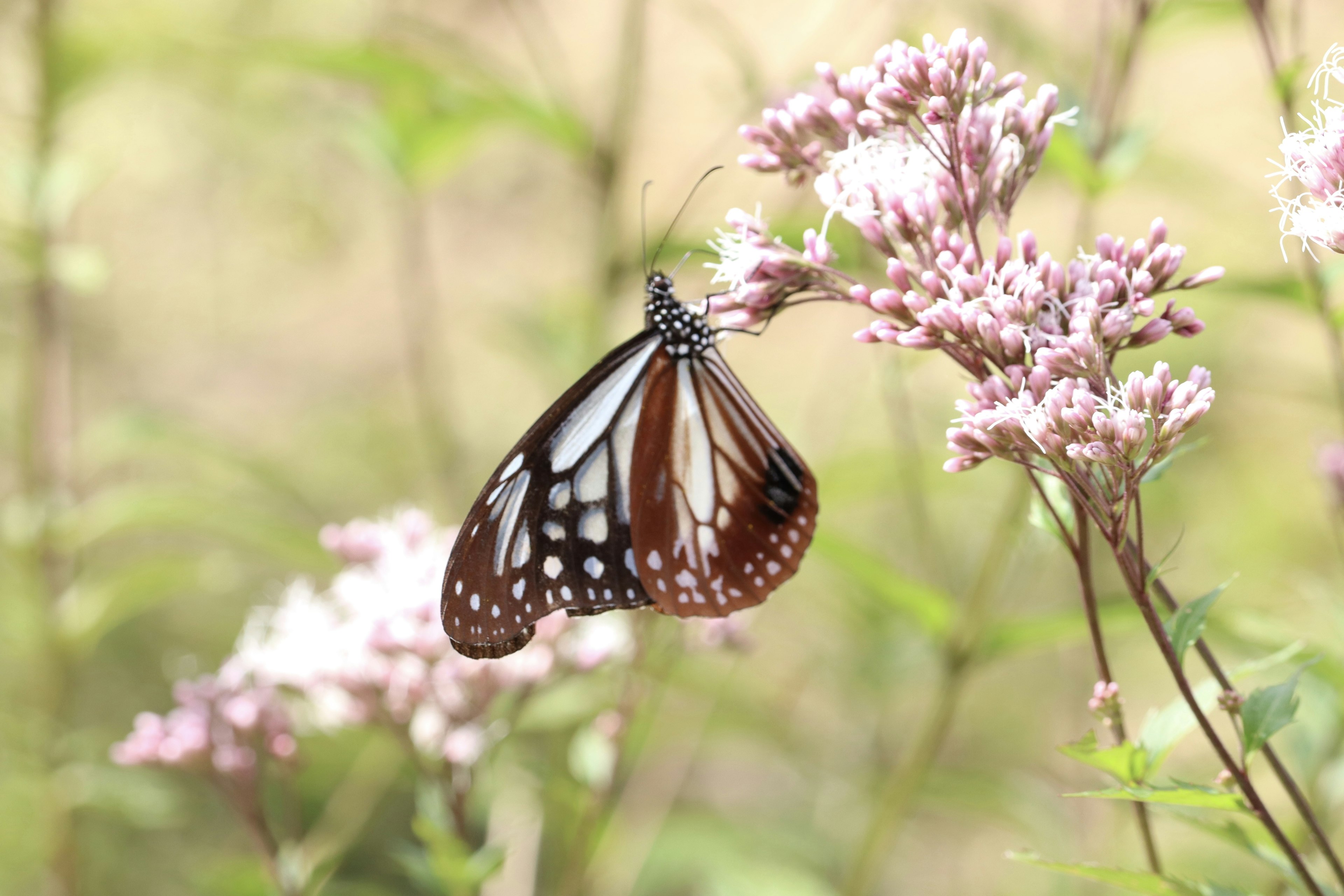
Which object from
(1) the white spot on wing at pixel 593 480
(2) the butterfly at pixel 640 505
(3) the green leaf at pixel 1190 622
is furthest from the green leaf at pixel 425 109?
(3) the green leaf at pixel 1190 622

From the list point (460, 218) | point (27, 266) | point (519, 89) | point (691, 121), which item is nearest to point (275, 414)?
point (460, 218)

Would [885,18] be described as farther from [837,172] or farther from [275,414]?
[275,414]

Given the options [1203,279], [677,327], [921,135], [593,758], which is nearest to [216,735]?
[593,758]

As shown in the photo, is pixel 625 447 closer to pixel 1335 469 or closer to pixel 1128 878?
pixel 1128 878

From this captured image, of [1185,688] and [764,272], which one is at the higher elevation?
[764,272]

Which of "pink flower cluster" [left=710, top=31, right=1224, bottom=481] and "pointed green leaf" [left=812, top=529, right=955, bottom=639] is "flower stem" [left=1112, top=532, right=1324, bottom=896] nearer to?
"pink flower cluster" [left=710, top=31, right=1224, bottom=481]

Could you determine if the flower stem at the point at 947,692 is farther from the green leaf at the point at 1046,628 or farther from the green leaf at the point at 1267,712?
the green leaf at the point at 1267,712
